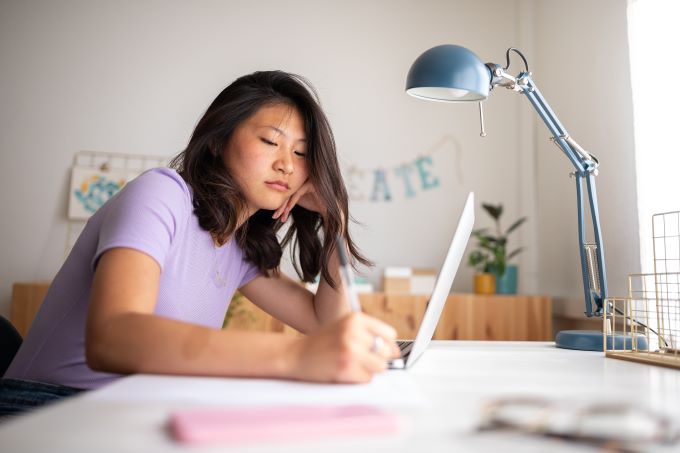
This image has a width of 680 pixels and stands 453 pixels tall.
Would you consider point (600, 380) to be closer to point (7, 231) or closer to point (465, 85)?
point (465, 85)

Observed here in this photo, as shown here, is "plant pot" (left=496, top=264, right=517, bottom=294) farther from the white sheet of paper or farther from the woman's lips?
the white sheet of paper

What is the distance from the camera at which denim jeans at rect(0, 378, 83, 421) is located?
874 mm

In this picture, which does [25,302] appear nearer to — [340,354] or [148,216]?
[148,216]

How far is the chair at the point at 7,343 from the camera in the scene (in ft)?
3.83

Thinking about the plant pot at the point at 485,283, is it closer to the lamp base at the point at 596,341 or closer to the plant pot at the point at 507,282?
the plant pot at the point at 507,282

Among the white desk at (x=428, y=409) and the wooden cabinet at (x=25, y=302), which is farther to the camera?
the wooden cabinet at (x=25, y=302)

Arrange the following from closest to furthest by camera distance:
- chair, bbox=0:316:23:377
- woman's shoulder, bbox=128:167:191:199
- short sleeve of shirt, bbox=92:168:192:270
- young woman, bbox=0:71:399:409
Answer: young woman, bbox=0:71:399:409 < short sleeve of shirt, bbox=92:168:192:270 < woman's shoulder, bbox=128:167:191:199 < chair, bbox=0:316:23:377

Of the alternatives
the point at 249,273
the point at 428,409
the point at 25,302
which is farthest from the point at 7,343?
the point at 25,302

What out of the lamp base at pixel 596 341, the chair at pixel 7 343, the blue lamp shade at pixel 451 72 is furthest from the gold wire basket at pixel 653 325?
the chair at pixel 7 343

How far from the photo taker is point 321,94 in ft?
9.96

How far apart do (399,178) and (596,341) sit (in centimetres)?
189

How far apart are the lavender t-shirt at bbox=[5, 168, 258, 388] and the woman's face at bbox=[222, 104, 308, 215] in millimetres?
159

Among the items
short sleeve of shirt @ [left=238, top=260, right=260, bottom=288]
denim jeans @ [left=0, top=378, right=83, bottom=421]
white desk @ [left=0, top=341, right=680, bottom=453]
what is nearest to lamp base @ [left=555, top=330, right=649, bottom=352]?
white desk @ [left=0, top=341, right=680, bottom=453]

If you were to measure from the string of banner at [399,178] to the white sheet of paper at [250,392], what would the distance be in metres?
2.35
